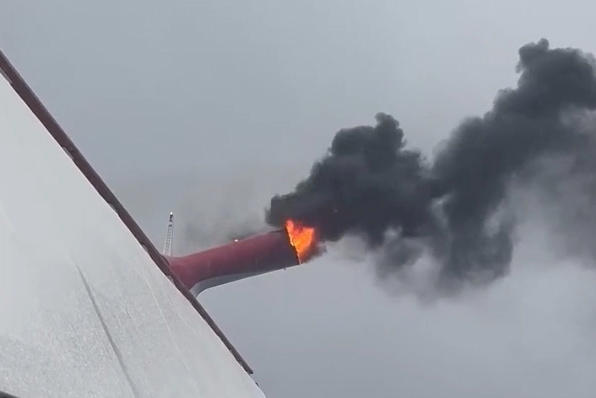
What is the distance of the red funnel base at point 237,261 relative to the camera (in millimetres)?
21109

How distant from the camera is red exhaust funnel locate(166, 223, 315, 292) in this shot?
21.1m

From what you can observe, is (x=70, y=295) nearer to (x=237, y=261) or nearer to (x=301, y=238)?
(x=237, y=261)

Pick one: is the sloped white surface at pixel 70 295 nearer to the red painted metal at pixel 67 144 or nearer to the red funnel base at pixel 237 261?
the red painted metal at pixel 67 144

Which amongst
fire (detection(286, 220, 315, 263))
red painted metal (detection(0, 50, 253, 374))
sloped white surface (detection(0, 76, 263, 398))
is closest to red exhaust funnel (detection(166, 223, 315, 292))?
fire (detection(286, 220, 315, 263))

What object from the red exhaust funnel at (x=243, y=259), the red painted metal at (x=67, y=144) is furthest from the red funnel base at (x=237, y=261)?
the red painted metal at (x=67, y=144)

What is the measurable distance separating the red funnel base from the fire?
1.70ft

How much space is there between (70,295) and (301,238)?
18375 millimetres

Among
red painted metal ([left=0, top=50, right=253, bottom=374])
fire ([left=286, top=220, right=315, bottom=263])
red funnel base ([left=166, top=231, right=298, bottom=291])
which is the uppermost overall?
fire ([left=286, top=220, right=315, bottom=263])

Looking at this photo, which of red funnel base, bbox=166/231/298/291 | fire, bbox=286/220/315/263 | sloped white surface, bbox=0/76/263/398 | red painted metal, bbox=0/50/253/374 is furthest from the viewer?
fire, bbox=286/220/315/263

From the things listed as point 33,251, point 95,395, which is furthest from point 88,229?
point 95,395

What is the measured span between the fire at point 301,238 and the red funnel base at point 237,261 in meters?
0.52

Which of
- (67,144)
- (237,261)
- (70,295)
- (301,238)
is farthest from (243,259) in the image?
(70,295)

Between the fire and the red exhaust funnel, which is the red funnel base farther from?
the fire

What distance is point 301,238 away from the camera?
23.2 meters
